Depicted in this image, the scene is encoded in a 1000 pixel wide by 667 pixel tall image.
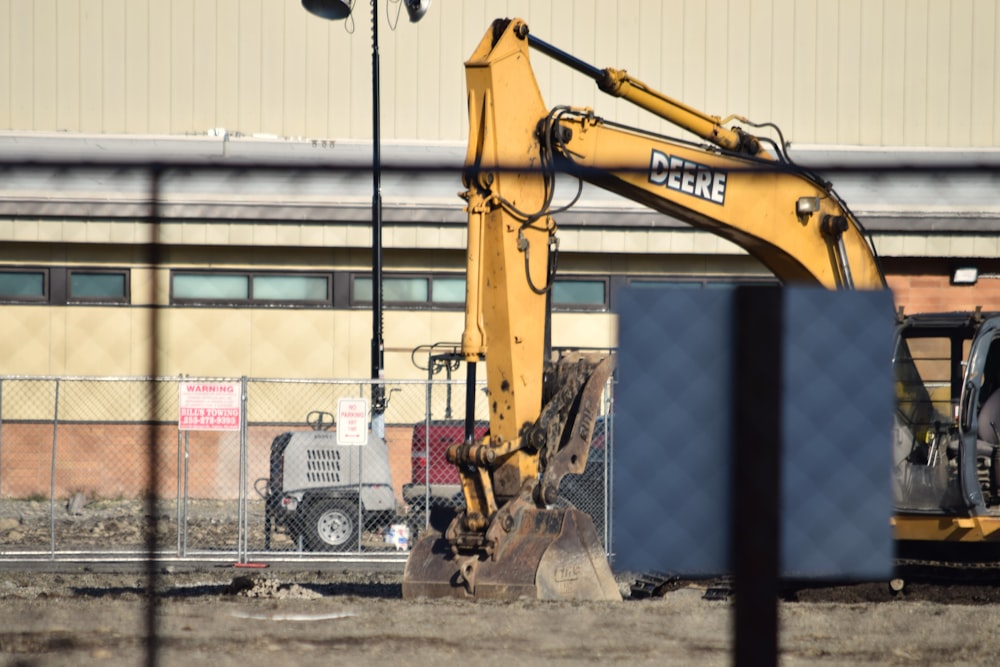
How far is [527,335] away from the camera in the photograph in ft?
28.9

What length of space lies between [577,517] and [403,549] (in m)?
4.71

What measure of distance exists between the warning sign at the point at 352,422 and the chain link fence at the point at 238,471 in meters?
0.01

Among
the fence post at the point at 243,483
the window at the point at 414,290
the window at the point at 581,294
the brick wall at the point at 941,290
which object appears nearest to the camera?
the fence post at the point at 243,483

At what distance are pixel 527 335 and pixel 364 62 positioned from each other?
12.5 m

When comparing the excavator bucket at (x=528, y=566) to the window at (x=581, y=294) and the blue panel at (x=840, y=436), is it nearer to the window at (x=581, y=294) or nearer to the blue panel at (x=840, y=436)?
the blue panel at (x=840, y=436)

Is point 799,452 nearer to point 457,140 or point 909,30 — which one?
point 457,140

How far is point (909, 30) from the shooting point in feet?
68.5

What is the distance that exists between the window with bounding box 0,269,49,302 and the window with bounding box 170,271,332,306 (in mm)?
1947

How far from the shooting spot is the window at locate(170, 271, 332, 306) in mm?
18891

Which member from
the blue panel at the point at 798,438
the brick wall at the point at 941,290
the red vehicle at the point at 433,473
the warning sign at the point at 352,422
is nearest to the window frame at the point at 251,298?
the red vehicle at the point at 433,473

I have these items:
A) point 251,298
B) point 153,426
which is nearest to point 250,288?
point 251,298

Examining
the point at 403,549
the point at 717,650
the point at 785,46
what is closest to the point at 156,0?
the point at 785,46

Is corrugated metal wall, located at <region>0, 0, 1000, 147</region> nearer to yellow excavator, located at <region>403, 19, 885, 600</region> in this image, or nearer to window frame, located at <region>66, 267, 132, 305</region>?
window frame, located at <region>66, 267, 132, 305</region>

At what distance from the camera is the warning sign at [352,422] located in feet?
→ 41.5
